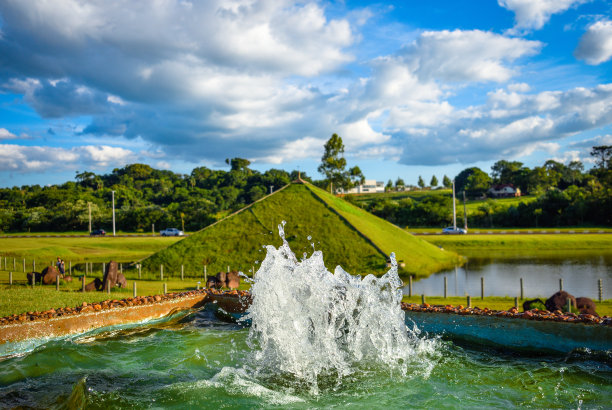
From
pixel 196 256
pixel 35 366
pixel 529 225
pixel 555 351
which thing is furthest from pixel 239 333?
pixel 529 225

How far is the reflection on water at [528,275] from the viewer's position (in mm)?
20516

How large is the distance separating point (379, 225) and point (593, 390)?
2290 cm

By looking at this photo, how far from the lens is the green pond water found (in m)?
7.53

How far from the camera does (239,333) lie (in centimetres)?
1230

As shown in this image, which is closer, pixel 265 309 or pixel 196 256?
pixel 265 309

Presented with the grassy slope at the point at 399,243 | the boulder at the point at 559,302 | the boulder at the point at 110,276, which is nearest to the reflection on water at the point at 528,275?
the grassy slope at the point at 399,243

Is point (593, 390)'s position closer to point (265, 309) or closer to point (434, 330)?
point (434, 330)

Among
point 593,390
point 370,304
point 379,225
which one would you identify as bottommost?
point 593,390

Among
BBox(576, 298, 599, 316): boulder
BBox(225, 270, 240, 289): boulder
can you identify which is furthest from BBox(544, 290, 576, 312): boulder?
BBox(225, 270, 240, 289): boulder

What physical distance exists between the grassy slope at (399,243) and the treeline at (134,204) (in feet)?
96.8

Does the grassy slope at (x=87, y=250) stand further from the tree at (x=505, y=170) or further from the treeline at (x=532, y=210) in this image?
the tree at (x=505, y=170)

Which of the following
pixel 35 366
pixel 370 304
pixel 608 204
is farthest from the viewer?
pixel 608 204

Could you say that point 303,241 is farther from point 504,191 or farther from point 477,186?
point 504,191

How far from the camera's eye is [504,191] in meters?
104
